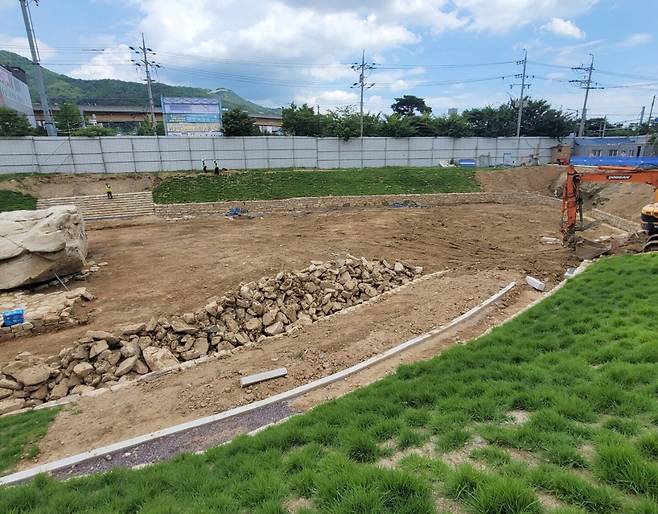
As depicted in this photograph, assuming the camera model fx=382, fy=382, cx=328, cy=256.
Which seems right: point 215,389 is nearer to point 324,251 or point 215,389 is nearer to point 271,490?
point 271,490

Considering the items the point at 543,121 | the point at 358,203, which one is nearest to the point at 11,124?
the point at 358,203

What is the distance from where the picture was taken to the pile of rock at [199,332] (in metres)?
8.37

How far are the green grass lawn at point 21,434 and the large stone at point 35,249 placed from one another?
7360 mm

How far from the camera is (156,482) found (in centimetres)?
431

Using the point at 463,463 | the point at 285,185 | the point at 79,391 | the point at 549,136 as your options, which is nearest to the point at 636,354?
the point at 463,463

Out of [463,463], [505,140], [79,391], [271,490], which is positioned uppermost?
[505,140]

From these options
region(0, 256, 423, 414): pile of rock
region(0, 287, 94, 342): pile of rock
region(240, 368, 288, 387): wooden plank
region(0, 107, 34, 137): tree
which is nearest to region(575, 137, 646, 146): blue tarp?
region(0, 256, 423, 414): pile of rock

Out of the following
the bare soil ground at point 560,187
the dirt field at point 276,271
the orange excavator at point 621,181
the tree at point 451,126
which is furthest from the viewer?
the tree at point 451,126

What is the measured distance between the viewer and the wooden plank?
7.70 metres

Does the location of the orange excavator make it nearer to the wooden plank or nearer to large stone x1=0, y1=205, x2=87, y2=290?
the wooden plank

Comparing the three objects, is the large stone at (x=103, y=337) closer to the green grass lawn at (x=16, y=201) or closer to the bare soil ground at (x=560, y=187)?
the green grass lawn at (x=16, y=201)

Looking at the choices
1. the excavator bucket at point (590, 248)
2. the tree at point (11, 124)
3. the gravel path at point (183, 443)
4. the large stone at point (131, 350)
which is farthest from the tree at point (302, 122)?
the gravel path at point (183, 443)

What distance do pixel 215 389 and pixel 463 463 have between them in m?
5.39

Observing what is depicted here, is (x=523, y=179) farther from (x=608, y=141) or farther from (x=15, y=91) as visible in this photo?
(x=15, y=91)
